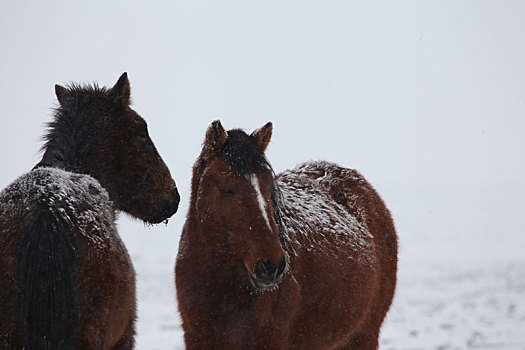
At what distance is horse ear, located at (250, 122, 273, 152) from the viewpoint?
3.93 metres

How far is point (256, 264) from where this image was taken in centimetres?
337

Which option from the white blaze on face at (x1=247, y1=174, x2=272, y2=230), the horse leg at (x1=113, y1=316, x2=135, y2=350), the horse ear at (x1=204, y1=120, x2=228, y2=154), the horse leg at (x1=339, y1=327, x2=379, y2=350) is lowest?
the horse leg at (x1=113, y1=316, x2=135, y2=350)

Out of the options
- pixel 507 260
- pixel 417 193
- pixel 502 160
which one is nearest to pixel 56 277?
pixel 507 260

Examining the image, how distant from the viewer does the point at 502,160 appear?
7881 cm

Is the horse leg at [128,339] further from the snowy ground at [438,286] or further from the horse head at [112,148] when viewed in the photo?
the snowy ground at [438,286]

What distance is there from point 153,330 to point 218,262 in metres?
6.99

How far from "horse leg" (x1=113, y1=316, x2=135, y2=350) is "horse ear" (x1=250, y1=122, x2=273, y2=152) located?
150 centimetres

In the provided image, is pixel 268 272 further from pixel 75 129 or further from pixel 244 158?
pixel 75 129

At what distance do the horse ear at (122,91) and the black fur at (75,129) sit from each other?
60 mm

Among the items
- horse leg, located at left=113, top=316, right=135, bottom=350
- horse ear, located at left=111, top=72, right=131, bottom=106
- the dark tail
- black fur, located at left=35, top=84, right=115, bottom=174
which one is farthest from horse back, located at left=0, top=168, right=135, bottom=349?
horse ear, located at left=111, top=72, right=131, bottom=106

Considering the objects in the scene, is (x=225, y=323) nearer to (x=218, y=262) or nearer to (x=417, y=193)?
(x=218, y=262)

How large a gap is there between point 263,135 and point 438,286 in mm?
13432

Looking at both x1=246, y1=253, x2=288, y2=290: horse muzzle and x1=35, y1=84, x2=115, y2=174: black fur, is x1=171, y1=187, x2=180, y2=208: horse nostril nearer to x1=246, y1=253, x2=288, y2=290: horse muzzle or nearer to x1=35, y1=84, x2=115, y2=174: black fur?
x1=35, y1=84, x2=115, y2=174: black fur

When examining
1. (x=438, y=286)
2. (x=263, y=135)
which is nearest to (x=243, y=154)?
(x=263, y=135)
